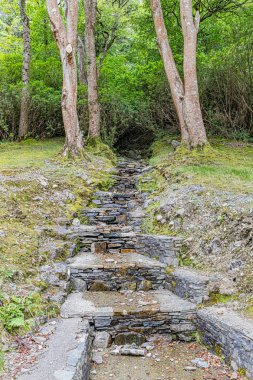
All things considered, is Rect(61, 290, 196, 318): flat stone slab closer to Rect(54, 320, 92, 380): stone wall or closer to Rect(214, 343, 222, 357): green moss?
Rect(54, 320, 92, 380): stone wall

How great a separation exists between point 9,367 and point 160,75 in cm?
1232

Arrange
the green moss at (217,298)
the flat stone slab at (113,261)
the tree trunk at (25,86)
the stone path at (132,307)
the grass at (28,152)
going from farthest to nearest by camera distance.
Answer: the tree trunk at (25,86), the grass at (28,152), the flat stone slab at (113,261), the green moss at (217,298), the stone path at (132,307)

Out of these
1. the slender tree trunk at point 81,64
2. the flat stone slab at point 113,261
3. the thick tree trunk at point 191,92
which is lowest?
the flat stone slab at point 113,261

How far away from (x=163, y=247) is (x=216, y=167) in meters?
3.03

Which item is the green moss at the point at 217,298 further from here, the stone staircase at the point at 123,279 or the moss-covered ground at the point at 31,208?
the moss-covered ground at the point at 31,208

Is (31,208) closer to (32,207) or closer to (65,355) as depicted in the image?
(32,207)

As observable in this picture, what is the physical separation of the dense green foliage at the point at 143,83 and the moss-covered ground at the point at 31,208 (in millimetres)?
2121

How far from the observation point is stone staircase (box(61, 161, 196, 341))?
4086mm

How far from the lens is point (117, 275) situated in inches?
198

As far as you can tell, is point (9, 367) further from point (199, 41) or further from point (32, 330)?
point (199, 41)

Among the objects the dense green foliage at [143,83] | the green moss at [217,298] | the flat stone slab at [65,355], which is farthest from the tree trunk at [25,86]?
the green moss at [217,298]

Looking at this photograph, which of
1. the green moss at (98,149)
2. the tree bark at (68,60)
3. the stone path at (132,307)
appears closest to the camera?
the stone path at (132,307)

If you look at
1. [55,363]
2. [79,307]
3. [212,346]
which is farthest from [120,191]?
[55,363]

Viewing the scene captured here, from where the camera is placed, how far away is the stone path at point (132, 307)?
3285 mm
